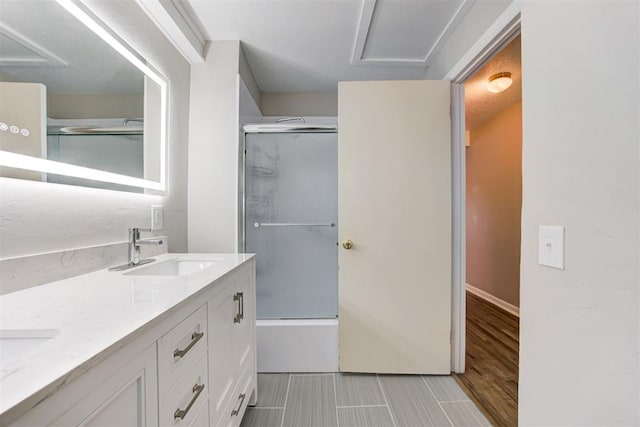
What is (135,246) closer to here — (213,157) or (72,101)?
(72,101)

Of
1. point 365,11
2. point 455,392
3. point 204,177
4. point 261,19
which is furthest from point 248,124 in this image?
point 455,392

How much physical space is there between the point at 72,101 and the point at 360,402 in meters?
2.03

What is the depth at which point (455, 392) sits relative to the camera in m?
1.71

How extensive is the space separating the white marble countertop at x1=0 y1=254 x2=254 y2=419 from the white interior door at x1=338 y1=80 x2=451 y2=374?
1.12 meters

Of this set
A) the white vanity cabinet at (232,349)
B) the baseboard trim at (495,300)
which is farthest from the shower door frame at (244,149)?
the baseboard trim at (495,300)

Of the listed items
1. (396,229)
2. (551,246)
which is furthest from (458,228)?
(551,246)

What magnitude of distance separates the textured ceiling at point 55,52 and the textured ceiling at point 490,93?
215cm

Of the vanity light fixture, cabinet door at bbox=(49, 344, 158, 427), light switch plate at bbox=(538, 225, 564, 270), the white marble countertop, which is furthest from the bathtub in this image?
the vanity light fixture

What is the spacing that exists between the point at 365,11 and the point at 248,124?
111cm

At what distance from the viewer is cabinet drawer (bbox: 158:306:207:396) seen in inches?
26.5

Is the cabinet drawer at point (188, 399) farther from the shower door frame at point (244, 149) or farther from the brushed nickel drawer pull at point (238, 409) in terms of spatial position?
the shower door frame at point (244, 149)

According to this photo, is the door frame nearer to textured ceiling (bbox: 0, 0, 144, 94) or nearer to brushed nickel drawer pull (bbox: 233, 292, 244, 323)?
brushed nickel drawer pull (bbox: 233, 292, 244, 323)

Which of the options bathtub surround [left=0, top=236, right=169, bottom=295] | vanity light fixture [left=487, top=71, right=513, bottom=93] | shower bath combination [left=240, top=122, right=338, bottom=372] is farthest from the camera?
vanity light fixture [left=487, top=71, right=513, bottom=93]

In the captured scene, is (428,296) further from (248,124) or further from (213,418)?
(248,124)
